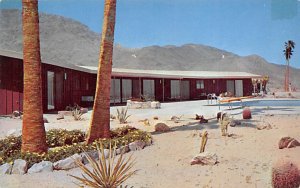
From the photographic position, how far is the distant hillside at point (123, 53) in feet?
225

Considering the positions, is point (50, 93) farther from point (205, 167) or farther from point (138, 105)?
point (205, 167)

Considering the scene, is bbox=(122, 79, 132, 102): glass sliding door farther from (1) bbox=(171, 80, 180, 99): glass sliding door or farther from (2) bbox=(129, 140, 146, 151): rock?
(2) bbox=(129, 140, 146, 151): rock

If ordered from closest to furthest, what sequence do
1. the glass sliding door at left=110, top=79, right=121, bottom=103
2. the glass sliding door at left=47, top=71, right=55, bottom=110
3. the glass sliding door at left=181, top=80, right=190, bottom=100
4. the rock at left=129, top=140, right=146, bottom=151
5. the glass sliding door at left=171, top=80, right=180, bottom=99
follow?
the rock at left=129, top=140, right=146, bottom=151 < the glass sliding door at left=47, top=71, right=55, bottom=110 < the glass sliding door at left=110, top=79, right=121, bottom=103 < the glass sliding door at left=171, top=80, right=180, bottom=99 < the glass sliding door at left=181, top=80, right=190, bottom=100

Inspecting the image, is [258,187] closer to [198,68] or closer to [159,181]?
[159,181]

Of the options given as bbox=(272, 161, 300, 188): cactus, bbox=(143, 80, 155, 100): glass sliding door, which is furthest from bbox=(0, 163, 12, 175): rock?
bbox=(143, 80, 155, 100): glass sliding door

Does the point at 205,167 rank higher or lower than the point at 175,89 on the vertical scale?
lower

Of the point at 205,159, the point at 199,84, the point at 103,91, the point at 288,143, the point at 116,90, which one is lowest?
the point at 205,159

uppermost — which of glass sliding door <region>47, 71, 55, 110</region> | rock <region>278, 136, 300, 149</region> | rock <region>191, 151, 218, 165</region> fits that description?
glass sliding door <region>47, 71, 55, 110</region>

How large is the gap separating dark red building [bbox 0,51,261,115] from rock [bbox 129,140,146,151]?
741 cm

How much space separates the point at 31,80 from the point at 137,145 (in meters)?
2.68

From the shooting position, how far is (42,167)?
614 cm

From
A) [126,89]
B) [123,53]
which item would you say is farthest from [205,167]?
[123,53]

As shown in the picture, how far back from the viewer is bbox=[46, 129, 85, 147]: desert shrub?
841cm

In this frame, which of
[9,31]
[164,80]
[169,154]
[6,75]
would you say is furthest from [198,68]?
[169,154]
